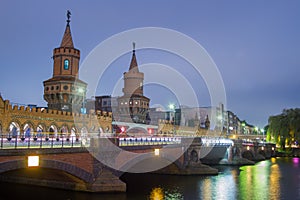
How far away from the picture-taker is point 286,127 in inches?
3917

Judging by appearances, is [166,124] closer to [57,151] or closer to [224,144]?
[224,144]

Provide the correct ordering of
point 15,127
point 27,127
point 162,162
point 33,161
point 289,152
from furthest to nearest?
point 289,152
point 27,127
point 162,162
point 15,127
point 33,161

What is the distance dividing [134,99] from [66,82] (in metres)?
34.9

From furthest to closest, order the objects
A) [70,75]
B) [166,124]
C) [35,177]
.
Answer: [166,124] → [70,75] → [35,177]

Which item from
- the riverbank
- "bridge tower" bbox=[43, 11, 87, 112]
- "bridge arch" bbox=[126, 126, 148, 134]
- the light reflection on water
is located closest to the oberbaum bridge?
"bridge tower" bbox=[43, 11, 87, 112]

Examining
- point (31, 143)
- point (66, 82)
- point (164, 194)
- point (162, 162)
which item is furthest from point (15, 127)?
point (164, 194)

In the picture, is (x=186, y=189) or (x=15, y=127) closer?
(x=186, y=189)

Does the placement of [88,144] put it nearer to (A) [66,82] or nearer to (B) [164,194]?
(B) [164,194]

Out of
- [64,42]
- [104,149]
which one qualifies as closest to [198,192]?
[104,149]

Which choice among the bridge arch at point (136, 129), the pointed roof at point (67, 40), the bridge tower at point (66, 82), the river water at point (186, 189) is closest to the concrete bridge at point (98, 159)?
the river water at point (186, 189)

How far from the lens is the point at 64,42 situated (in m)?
75.6

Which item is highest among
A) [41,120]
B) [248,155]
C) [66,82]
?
[66,82]

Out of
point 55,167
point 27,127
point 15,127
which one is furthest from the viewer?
point 27,127

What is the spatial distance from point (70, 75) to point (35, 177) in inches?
1553
